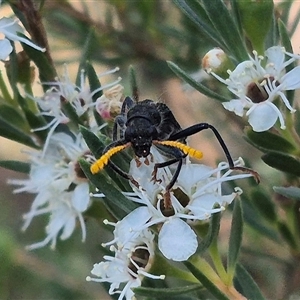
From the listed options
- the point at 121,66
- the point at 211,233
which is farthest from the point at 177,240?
the point at 121,66

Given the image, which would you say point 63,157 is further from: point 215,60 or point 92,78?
point 215,60

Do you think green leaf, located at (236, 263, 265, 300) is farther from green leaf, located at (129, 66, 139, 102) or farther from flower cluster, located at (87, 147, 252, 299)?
green leaf, located at (129, 66, 139, 102)

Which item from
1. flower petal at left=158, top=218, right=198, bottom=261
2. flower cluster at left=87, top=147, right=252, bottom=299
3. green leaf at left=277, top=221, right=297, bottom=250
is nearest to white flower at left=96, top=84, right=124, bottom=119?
flower cluster at left=87, top=147, right=252, bottom=299

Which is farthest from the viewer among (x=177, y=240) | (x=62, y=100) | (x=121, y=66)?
(x=121, y=66)

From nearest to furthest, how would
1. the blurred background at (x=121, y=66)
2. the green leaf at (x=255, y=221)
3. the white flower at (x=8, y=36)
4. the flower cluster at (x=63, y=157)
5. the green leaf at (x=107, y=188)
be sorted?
the green leaf at (x=107, y=188) < the white flower at (x=8, y=36) < the flower cluster at (x=63, y=157) < the green leaf at (x=255, y=221) < the blurred background at (x=121, y=66)

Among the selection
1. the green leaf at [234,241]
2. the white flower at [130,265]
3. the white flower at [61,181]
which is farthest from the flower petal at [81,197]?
the green leaf at [234,241]

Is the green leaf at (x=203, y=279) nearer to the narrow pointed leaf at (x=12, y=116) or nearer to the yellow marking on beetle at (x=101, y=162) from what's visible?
the yellow marking on beetle at (x=101, y=162)

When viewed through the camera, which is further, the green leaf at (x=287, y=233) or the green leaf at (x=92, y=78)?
the green leaf at (x=287, y=233)
